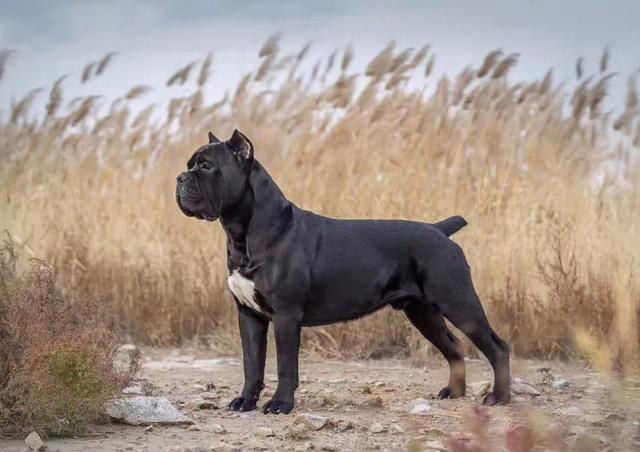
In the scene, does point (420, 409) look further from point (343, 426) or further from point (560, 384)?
point (560, 384)

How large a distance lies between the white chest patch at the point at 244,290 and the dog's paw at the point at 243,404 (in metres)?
0.48

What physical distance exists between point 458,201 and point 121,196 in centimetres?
331

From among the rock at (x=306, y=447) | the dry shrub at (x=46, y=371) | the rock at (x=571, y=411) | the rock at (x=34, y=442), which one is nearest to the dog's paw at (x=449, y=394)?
the rock at (x=571, y=411)

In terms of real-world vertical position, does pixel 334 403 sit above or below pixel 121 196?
below

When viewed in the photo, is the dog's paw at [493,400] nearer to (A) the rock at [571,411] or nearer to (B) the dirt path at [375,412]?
(B) the dirt path at [375,412]

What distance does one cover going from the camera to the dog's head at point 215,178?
5.20m

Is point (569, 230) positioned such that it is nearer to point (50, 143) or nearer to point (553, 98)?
point (553, 98)

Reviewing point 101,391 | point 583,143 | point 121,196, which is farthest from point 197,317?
point 583,143

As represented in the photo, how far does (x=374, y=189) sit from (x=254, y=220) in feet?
12.6

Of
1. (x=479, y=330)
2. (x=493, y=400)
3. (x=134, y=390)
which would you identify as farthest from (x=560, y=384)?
(x=134, y=390)

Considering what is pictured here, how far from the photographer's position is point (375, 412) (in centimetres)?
555

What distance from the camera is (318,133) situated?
10242 millimetres

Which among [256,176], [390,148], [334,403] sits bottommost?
[334,403]

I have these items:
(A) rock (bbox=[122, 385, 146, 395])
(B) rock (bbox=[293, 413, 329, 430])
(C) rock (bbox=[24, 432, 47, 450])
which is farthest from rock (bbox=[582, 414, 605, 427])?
(C) rock (bbox=[24, 432, 47, 450])
